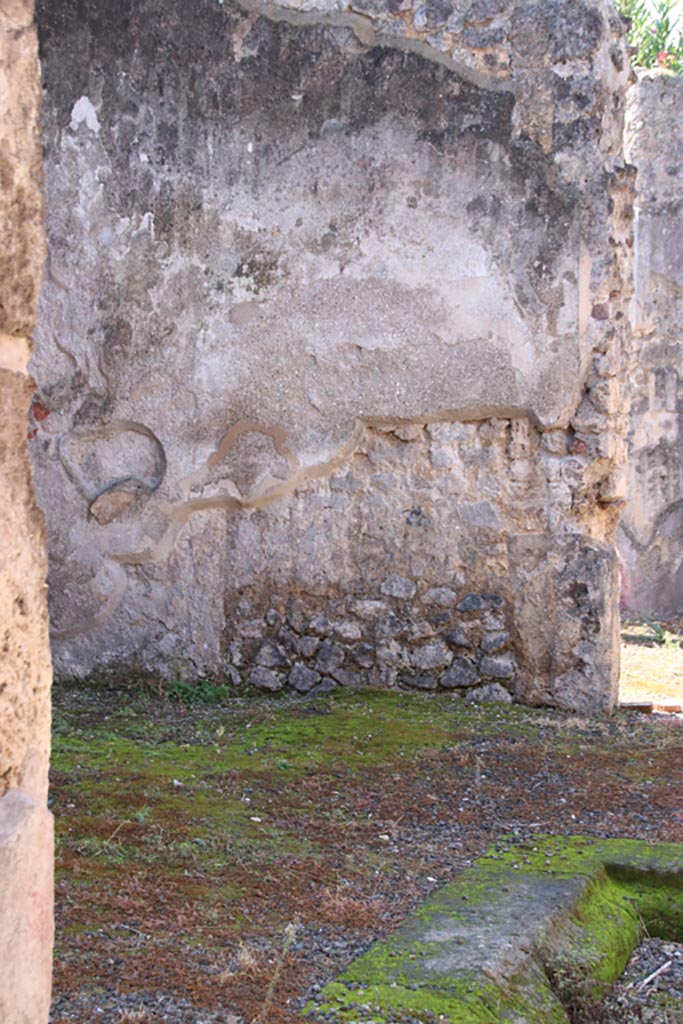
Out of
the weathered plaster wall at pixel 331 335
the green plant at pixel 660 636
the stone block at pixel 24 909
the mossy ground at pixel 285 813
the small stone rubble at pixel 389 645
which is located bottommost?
the green plant at pixel 660 636

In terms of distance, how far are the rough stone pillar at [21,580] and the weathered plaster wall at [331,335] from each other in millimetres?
4149

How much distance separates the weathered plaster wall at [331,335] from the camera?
5.54 metres

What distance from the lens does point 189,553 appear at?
5668 millimetres

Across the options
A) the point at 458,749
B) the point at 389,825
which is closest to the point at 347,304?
the point at 458,749

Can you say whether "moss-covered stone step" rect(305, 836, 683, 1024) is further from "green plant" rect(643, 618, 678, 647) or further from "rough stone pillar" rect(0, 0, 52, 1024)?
"green plant" rect(643, 618, 678, 647)

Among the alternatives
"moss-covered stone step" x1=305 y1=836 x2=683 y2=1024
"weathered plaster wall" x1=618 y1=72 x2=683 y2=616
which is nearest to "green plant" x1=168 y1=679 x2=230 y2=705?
"moss-covered stone step" x1=305 y1=836 x2=683 y2=1024

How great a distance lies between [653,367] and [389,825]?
764cm

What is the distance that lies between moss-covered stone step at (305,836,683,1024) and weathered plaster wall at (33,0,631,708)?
2.12m

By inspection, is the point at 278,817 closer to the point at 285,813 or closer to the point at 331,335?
the point at 285,813

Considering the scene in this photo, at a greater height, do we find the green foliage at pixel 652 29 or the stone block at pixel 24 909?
the green foliage at pixel 652 29

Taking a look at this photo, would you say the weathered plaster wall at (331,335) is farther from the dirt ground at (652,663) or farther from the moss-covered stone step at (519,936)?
the moss-covered stone step at (519,936)

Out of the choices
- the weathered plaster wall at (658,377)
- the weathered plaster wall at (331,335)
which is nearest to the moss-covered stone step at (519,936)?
the weathered plaster wall at (331,335)

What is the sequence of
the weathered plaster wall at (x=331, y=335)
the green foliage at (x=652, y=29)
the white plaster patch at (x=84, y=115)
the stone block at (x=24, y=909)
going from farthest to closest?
the green foliage at (x=652, y=29) < the white plaster patch at (x=84, y=115) < the weathered plaster wall at (x=331, y=335) < the stone block at (x=24, y=909)

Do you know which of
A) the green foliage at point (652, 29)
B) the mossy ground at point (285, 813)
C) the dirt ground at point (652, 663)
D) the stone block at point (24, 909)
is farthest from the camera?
the green foliage at point (652, 29)
